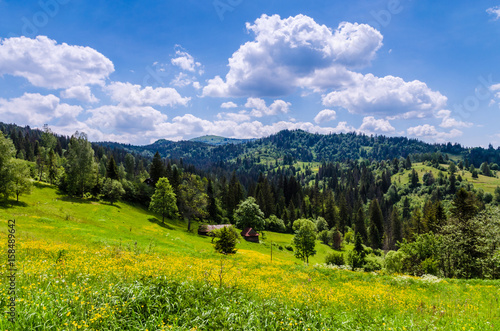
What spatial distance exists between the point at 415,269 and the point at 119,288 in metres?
50.3

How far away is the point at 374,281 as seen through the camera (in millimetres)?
18391

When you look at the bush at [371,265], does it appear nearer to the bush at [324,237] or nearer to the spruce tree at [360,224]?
the bush at [324,237]

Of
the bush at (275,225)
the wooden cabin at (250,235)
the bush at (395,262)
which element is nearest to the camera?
the bush at (395,262)

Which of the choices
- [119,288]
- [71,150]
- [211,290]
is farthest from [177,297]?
[71,150]

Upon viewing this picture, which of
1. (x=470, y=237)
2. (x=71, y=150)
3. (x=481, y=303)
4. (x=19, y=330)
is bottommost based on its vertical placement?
(x=470, y=237)

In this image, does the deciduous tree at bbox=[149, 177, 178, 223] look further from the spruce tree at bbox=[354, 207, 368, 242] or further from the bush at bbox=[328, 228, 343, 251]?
the spruce tree at bbox=[354, 207, 368, 242]

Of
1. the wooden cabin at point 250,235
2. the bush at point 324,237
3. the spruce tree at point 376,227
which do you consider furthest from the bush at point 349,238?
the wooden cabin at point 250,235

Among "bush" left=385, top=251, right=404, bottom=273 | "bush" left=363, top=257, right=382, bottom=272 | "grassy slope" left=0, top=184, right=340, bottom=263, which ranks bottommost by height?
"bush" left=363, top=257, right=382, bottom=272

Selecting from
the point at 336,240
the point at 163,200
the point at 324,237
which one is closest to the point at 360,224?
the point at 324,237

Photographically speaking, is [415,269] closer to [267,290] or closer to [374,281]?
[374,281]

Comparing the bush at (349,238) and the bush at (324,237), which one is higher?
the bush at (324,237)

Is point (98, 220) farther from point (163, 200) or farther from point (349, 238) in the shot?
point (349, 238)

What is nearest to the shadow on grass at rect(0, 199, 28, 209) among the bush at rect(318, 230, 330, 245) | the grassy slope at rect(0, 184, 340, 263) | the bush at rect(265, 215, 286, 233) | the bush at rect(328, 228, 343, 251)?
the grassy slope at rect(0, 184, 340, 263)

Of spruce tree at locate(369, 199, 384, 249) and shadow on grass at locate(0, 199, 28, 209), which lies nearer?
shadow on grass at locate(0, 199, 28, 209)
